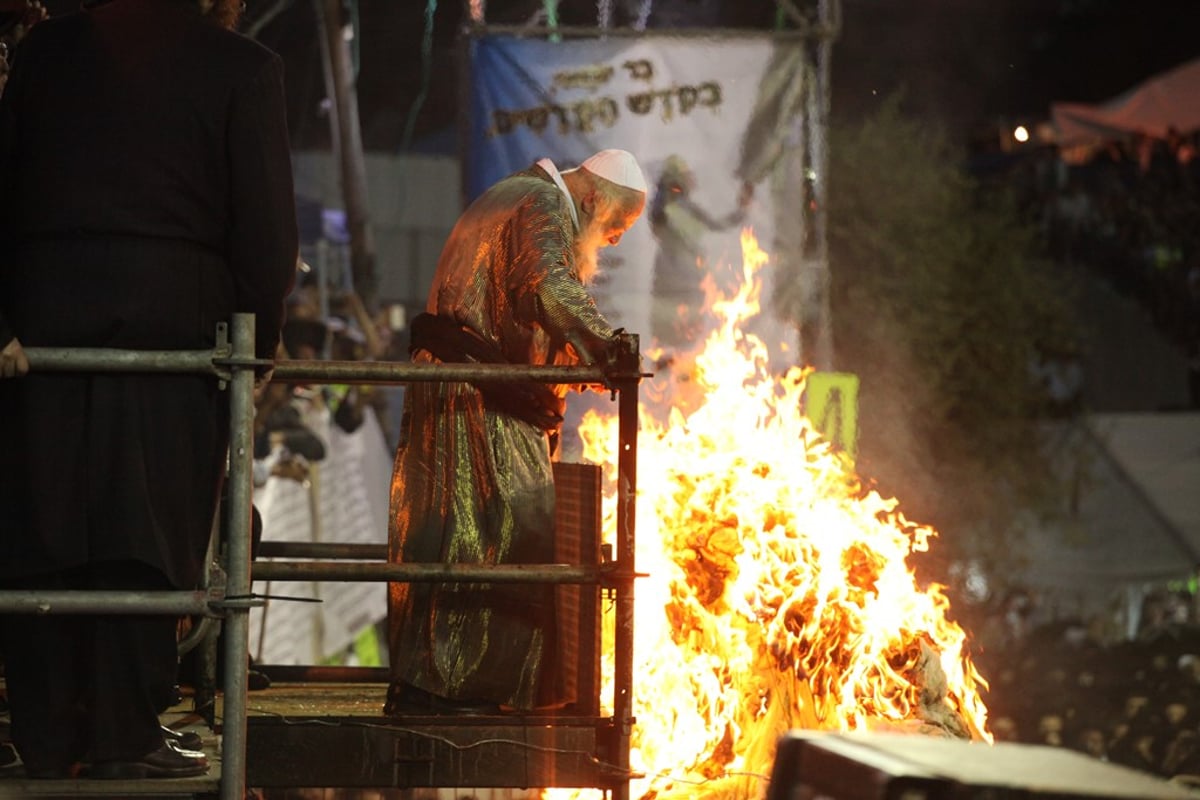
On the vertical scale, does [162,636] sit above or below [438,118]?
below

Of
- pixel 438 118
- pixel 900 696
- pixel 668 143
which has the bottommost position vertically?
pixel 900 696

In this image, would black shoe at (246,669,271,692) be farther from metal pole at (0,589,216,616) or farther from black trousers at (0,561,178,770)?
metal pole at (0,589,216,616)

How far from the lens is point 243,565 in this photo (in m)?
4.00

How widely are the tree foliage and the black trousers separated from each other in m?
20.0

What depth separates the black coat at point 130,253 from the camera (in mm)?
4133

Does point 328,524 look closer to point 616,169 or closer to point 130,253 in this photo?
point 616,169

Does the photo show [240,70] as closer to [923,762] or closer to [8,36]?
[8,36]

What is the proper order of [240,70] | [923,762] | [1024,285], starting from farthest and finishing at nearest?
[1024,285] → [240,70] → [923,762]

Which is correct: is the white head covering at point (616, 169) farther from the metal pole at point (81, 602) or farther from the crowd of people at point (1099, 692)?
the crowd of people at point (1099, 692)

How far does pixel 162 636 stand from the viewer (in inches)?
165

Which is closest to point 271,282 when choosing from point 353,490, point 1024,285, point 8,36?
point 8,36

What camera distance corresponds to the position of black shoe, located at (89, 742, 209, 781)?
409cm

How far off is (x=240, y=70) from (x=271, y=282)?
57cm

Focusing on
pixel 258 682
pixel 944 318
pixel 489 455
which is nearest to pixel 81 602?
pixel 489 455
